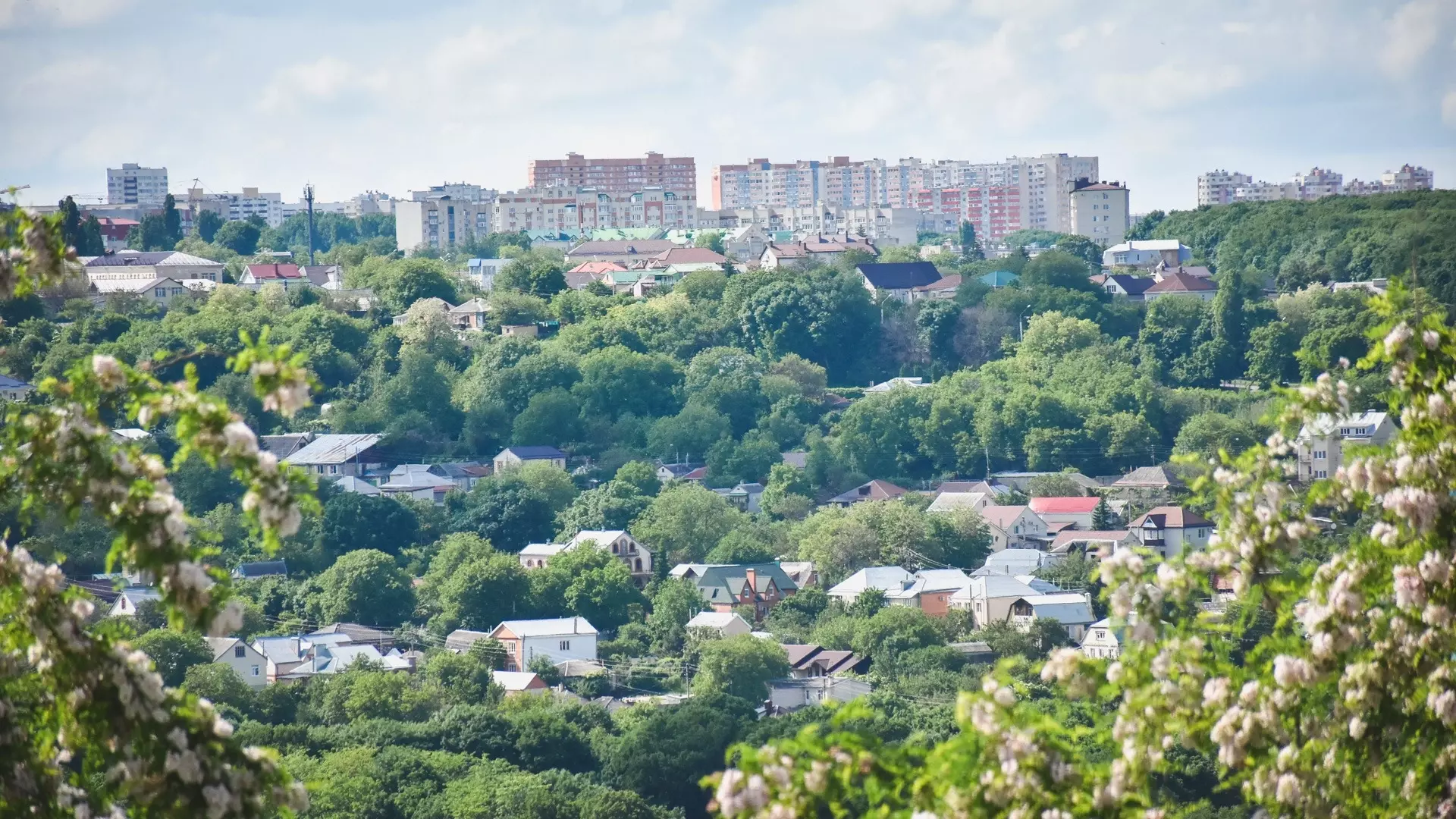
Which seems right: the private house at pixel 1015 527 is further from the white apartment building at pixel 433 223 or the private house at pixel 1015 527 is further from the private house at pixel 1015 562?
the white apartment building at pixel 433 223

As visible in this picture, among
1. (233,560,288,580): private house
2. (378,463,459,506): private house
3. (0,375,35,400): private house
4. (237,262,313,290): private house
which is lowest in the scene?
(233,560,288,580): private house

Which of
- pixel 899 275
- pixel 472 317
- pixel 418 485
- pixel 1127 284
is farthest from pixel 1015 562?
pixel 1127 284

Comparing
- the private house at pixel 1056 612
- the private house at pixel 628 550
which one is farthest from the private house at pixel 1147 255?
the private house at pixel 1056 612

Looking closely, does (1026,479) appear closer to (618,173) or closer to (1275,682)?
(1275,682)

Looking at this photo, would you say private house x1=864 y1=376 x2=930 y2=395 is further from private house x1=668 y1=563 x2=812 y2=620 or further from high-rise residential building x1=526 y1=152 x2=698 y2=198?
high-rise residential building x1=526 y1=152 x2=698 y2=198

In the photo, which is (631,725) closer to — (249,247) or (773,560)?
(773,560)

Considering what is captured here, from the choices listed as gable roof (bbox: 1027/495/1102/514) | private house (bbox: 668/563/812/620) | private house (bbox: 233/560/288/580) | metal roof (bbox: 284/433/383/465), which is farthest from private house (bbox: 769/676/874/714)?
metal roof (bbox: 284/433/383/465)
